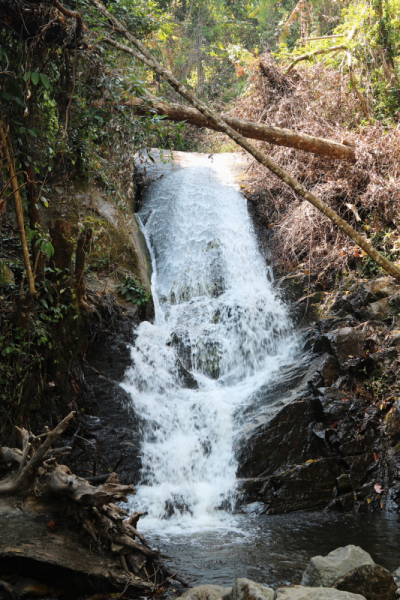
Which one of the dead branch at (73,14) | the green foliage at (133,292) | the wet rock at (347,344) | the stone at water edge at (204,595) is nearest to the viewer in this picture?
the stone at water edge at (204,595)

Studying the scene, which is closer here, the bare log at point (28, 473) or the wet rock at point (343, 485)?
the bare log at point (28, 473)

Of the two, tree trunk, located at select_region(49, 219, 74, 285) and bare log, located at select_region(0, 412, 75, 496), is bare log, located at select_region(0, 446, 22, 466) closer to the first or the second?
bare log, located at select_region(0, 412, 75, 496)

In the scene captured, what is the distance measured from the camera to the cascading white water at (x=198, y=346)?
5.80m

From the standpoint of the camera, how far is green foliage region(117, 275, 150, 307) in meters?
8.35

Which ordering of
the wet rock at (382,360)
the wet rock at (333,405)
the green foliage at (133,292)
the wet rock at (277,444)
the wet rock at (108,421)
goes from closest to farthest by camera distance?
the wet rock at (108,421)
the wet rock at (277,444)
the wet rock at (333,405)
the wet rock at (382,360)
the green foliage at (133,292)

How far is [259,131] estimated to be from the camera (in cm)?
753

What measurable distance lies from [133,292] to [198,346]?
5.44ft

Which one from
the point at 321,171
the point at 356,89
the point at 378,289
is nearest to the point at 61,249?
the point at 378,289

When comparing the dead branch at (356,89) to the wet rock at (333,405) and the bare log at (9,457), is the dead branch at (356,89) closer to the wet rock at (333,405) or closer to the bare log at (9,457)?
the wet rock at (333,405)

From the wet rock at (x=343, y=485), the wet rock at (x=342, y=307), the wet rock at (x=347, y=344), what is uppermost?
the wet rock at (x=342, y=307)

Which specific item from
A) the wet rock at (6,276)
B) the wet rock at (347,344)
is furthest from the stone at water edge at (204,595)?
the wet rock at (347,344)

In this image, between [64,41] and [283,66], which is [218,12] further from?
[64,41]

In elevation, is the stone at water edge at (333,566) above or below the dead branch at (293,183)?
below

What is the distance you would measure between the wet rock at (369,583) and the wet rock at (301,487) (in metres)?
2.61
